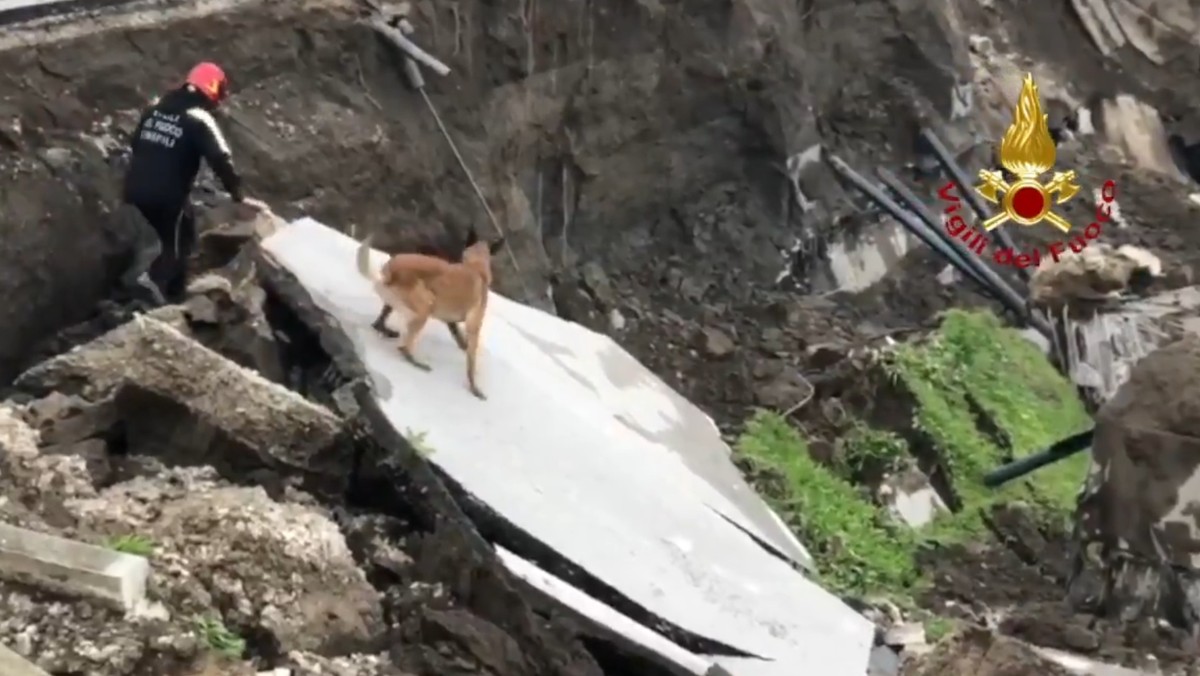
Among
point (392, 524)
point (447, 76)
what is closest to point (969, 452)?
point (447, 76)

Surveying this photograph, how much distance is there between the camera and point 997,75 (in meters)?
15.1

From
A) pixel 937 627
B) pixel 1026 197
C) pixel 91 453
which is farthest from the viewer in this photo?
pixel 1026 197

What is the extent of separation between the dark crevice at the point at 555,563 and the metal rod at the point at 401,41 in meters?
4.05

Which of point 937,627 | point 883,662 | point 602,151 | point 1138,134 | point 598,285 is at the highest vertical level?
point 602,151

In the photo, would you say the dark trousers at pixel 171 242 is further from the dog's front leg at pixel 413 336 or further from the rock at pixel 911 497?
the rock at pixel 911 497

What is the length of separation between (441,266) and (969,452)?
5004 mm

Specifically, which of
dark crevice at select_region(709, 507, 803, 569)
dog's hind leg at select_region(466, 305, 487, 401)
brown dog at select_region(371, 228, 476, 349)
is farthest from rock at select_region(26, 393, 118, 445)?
brown dog at select_region(371, 228, 476, 349)

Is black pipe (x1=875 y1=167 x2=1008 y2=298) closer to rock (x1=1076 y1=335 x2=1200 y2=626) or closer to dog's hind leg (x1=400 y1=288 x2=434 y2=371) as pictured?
rock (x1=1076 y1=335 x2=1200 y2=626)

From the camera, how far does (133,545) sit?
13.5ft

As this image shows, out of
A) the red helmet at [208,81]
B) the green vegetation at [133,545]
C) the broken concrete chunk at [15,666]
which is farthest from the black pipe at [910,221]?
the broken concrete chunk at [15,666]

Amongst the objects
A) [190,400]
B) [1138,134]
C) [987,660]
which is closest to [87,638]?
[190,400]

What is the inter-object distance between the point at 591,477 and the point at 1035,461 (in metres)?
3.97

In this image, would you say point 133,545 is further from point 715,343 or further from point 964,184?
point 964,184

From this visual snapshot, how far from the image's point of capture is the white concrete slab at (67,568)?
12.5 ft
